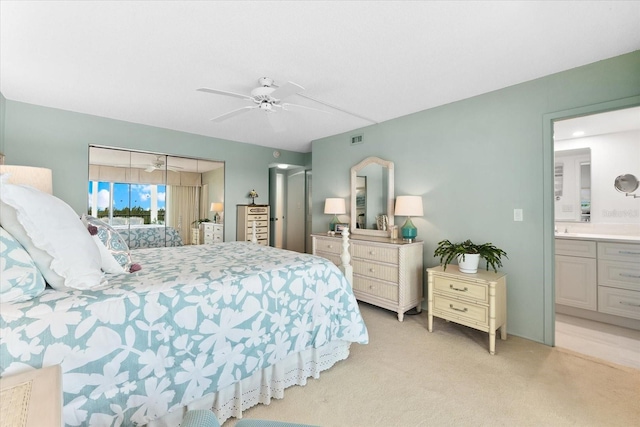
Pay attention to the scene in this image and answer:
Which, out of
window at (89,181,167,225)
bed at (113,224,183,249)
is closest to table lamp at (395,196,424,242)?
bed at (113,224,183,249)

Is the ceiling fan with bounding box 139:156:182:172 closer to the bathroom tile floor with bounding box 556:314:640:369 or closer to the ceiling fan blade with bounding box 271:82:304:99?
the ceiling fan blade with bounding box 271:82:304:99

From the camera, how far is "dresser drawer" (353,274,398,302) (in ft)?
10.4

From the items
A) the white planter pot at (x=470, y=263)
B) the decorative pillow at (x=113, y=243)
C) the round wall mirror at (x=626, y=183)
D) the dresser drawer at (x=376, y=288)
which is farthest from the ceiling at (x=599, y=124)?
the decorative pillow at (x=113, y=243)

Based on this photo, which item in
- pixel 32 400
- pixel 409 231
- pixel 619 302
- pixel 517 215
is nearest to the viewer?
pixel 32 400

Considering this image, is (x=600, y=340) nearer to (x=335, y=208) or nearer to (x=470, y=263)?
(x=470, y=263)

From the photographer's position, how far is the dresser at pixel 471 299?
2.42m

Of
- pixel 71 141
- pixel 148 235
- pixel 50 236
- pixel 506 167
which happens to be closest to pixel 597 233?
pixel 506 167

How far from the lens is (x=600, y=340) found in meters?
2.65

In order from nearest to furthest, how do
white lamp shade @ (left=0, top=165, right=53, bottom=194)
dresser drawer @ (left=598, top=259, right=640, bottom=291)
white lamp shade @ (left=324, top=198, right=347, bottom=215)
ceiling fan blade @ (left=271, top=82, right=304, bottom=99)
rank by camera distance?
white lamp shade @ (left=0, top=165, right=53, bottom=194)
ceiling fan blade @ (left=271, top=82, right=304, bottom=99)
dresser drawer @ (left=598, top=259, right=640, bottom=291)
white lamp shade @ (left=324, top=198, right=347, bottom=215)

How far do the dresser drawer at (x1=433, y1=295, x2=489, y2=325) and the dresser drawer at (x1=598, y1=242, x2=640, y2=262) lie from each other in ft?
5.81

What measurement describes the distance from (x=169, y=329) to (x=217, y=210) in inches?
139

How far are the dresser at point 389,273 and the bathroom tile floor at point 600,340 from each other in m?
1.37

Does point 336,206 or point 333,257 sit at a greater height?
point 336,206

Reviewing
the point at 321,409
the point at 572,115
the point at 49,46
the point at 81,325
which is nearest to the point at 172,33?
the point at 49,46
